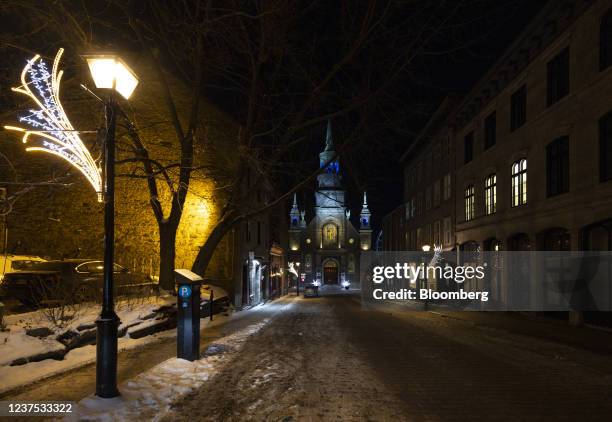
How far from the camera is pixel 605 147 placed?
53.4ft

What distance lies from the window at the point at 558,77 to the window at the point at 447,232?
15.2 metres

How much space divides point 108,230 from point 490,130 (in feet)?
81.3

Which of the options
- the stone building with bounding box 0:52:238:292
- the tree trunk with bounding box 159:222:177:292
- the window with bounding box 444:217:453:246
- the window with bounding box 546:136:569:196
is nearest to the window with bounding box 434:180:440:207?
the window with bounding box 444:217:453:246

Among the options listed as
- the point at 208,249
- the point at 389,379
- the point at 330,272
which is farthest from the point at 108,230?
the point at 330,272

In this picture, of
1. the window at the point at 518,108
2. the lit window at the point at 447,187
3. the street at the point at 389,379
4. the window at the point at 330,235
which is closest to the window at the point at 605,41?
the window at the point at 518,108

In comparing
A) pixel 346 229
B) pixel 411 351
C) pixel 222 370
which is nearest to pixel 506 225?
pixel 411 351

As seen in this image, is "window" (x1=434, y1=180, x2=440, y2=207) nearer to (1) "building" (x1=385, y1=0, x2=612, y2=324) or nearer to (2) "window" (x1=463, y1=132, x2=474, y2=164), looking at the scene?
(2) "window" (x1=463, y1=132, x2=474, y2=164)

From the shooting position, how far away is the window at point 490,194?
26.4 meters

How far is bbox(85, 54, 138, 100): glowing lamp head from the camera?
725cm

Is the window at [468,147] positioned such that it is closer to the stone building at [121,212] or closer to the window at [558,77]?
the window at [558,77]

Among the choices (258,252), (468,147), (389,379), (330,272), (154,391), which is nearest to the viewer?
(154,391)

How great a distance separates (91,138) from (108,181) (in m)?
15.5

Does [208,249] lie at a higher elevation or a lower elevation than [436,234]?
lower

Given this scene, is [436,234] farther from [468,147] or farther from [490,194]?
[490,194]
